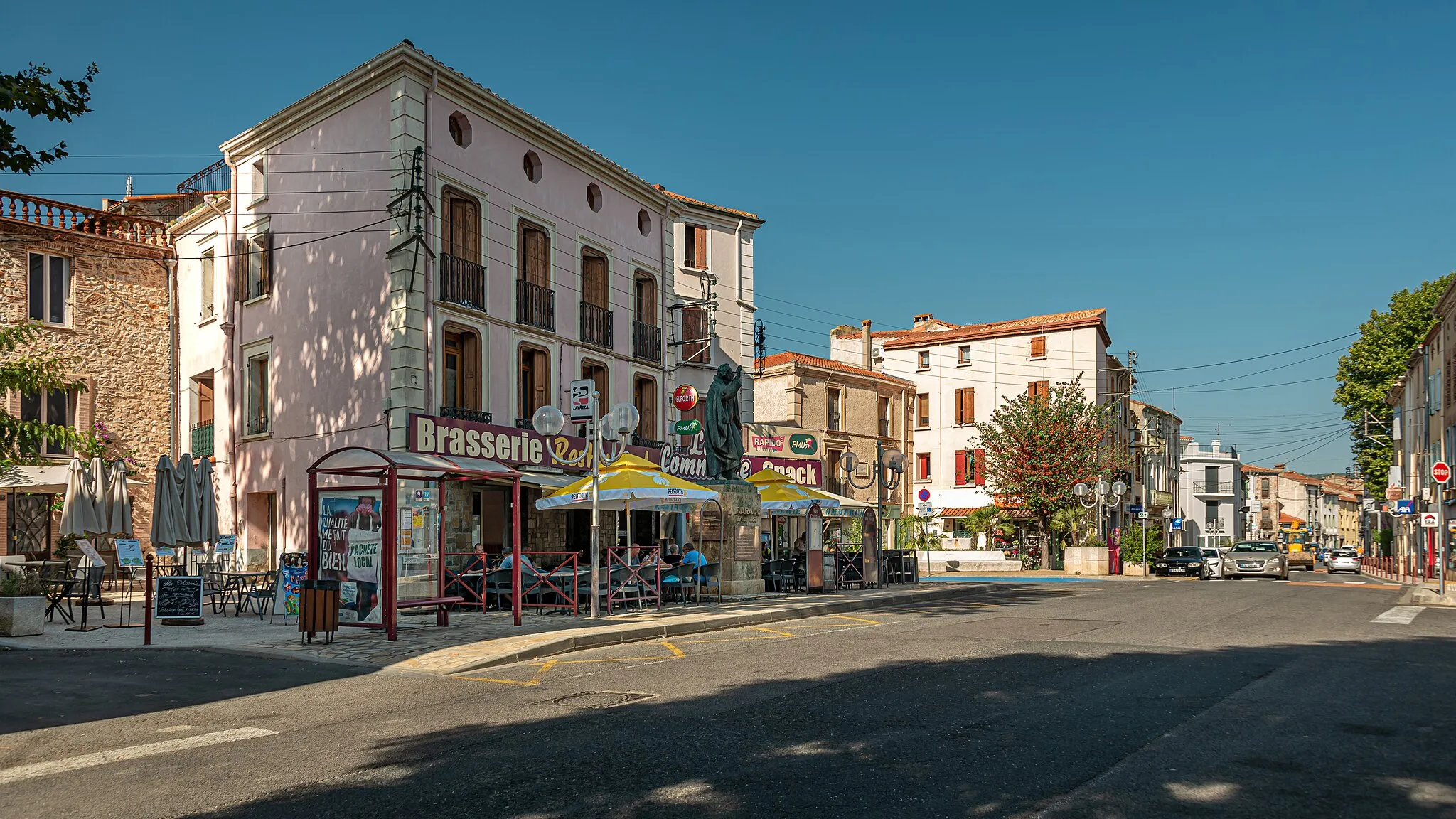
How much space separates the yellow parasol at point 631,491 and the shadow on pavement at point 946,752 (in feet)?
24.5

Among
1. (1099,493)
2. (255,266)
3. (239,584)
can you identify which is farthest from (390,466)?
(1099,493)

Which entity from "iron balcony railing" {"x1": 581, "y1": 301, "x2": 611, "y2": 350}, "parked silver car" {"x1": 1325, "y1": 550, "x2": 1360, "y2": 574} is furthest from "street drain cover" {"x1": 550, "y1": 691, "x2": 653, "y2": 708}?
"parked silver car" {"x1": 1325, "y1": 550, "x2": 1360, "y2": 574}

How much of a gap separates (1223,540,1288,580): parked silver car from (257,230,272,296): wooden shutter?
98.3 feet

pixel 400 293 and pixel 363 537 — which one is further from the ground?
pixel 400 293

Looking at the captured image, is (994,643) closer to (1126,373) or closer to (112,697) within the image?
(112,697)

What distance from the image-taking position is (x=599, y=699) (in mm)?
8781

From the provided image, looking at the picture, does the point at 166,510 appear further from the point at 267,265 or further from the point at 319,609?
the point at 267,265

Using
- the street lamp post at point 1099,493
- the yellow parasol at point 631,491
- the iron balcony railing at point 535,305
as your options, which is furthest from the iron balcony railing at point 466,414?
the street lamp post at point 1099,493

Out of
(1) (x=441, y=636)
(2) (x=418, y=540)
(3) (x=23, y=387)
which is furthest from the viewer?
(2) (x=418, y=540)

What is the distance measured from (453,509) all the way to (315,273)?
5.94m

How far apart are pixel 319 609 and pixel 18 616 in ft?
14.3

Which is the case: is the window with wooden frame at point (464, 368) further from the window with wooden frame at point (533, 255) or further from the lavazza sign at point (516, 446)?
the window with wooden frame at point (533, 255)

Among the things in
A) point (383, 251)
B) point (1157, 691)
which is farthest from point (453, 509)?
point (1157, 691)

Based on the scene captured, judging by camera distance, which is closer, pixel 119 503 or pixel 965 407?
pixel 119 503
